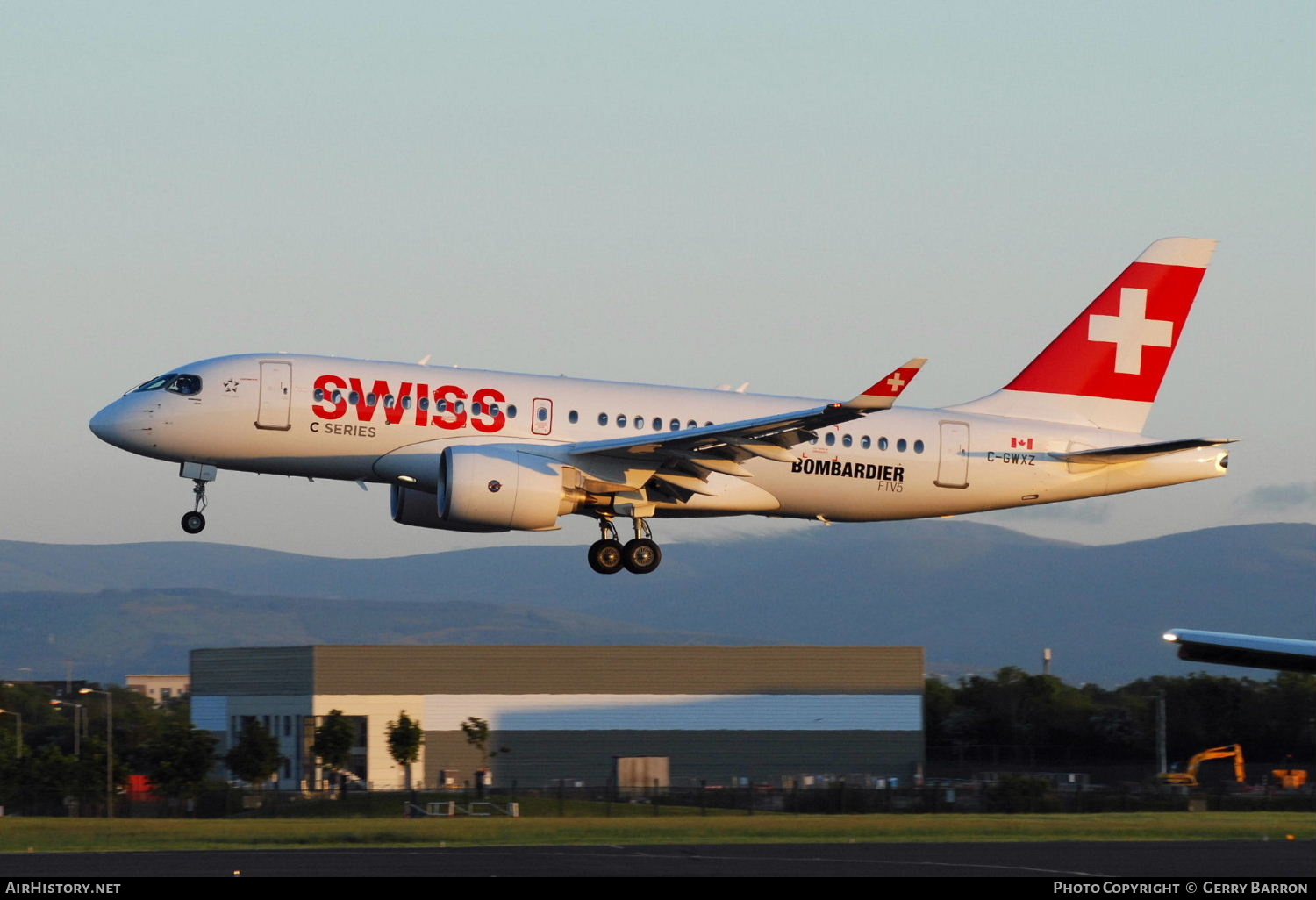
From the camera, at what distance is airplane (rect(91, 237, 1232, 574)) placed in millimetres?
36562

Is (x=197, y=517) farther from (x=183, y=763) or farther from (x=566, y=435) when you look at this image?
(x=183, y=763)

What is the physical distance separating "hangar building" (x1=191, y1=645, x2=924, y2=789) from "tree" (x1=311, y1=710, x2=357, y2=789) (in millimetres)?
4346

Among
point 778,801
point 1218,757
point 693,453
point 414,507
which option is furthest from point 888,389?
point 1218,757

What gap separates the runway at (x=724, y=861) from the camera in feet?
102

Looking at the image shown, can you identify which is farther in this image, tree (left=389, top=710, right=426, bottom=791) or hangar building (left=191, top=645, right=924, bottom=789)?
hangar building (left=191, top=645, right=924, bottom=789)

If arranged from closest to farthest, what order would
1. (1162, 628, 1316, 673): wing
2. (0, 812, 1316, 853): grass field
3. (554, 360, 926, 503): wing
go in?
(1162, 628, 1316, 673): wing → (554, 360, 926, 503): wing → (0, 812, 1316, 853): grass field

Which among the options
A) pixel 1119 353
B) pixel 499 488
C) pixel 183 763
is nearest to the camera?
pixel 499 488

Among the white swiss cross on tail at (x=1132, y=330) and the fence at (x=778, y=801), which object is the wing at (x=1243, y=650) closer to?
the white swiss cross on tail at (x=1132, y=330)

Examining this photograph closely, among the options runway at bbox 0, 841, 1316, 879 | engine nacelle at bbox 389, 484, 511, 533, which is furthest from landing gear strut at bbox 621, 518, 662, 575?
runway at bbox 0, 841, 1316, 879

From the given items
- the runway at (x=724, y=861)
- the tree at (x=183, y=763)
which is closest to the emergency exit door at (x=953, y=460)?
the runway at (x=724, y=861)

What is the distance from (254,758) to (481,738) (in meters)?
9.80

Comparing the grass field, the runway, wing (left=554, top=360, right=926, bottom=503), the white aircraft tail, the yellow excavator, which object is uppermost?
the white aircraft tail

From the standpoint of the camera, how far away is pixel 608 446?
36.7 meters

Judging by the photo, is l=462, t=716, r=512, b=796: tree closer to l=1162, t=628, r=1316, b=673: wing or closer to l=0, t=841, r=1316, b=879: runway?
l=0, t=841, r=1316, b=879: runway
